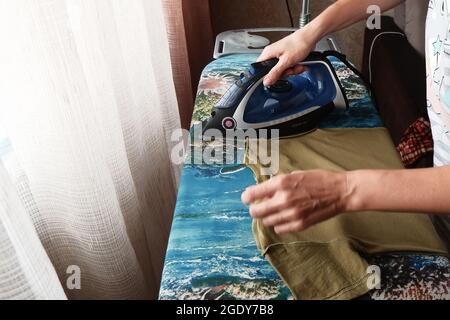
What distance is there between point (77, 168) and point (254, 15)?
1415 millimetres

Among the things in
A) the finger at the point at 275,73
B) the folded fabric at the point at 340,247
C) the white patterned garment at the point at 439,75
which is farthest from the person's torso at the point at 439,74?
the finger at the point at 275,73

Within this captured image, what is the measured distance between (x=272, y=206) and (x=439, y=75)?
0.42 meters

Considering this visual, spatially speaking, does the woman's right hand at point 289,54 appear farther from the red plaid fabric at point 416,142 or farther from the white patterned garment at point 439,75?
the red plaid fabric at point 416,142

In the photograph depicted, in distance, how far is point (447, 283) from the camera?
60 centimetres

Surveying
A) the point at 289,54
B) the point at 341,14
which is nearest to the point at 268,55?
the point at 289,54

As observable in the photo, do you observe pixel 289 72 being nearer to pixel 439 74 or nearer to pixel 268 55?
pixel 268 55

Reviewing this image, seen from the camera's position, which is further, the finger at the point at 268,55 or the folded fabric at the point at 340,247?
the finger at the point at 268,55

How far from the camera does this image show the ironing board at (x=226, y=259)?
59 cm

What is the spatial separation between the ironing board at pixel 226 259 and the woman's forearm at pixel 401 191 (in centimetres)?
11

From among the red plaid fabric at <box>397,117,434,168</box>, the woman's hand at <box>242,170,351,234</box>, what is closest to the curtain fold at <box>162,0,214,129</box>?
the red plaid fabric at <box>397,117,434,168</box>

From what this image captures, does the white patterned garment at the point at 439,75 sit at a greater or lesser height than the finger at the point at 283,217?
greater

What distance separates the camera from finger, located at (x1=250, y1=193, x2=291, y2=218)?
56cm

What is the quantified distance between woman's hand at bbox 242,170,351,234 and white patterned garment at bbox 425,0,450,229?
30cm

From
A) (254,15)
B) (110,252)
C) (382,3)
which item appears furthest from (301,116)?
(254,15)
